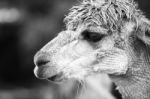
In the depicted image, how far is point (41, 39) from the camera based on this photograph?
1250cm

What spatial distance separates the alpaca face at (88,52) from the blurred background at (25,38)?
715 cm

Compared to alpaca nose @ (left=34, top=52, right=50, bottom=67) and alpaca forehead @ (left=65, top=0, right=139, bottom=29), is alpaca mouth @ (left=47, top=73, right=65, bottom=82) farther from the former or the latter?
alpaca forehead @ (left=65, top=0, right=139, bottom=29)

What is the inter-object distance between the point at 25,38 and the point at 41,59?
28.7 ft

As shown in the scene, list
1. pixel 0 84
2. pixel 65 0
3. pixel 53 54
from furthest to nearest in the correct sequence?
1. pixel 0 84
2. pixel 65 0
3. pixel 53 54

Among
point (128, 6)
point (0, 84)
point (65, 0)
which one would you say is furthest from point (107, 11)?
point (0, 84)

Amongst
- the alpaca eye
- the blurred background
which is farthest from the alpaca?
the blurred background

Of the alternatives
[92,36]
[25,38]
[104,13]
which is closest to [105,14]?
[104,13]

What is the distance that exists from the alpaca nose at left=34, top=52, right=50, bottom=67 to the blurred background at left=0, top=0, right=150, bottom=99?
7.35m

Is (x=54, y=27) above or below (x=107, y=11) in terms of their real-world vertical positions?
below

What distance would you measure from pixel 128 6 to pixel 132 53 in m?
0.44

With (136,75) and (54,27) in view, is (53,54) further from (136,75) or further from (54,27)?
(54,27)

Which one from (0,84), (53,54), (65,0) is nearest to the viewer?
(53,54)

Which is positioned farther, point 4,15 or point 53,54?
point 4,15

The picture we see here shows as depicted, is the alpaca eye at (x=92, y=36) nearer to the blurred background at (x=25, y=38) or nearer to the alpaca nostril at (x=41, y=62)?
the alpaca nostril at (x=41, y=62)
